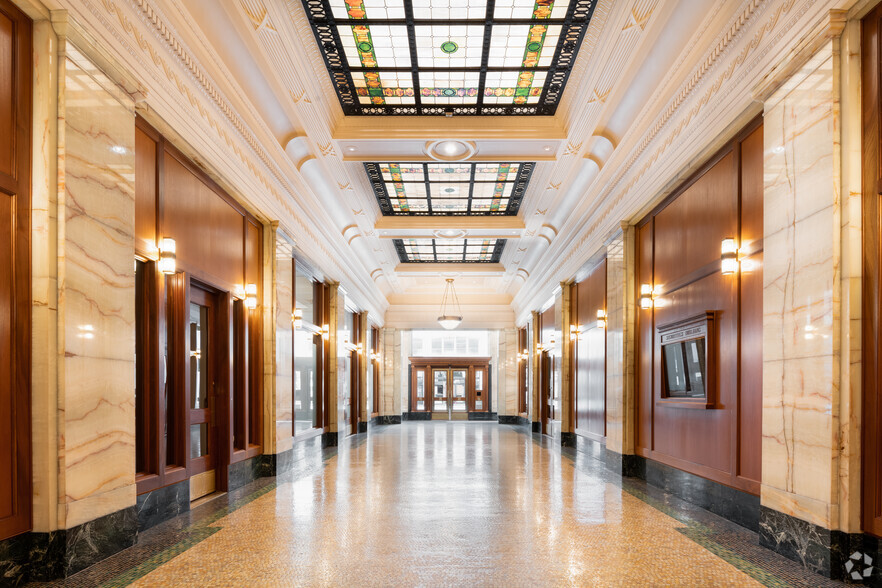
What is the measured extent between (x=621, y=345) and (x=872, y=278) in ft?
16.2

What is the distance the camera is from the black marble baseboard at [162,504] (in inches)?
192

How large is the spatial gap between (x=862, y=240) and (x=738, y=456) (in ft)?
7.46

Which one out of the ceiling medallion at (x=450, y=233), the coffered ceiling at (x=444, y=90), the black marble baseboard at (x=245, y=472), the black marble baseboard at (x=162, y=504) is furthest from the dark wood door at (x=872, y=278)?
the ceiling medallion at (x=450, y=233)

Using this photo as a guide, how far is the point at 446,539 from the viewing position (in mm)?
4695

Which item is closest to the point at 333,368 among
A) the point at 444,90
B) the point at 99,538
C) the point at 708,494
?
the point at 444,90

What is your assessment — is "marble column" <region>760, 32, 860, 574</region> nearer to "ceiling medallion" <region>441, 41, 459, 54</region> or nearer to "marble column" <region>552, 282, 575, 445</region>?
"ceiling medallion" <region>441, 41, 459, 54</region>

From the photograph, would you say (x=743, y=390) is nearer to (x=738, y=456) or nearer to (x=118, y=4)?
(x=738, y=456)

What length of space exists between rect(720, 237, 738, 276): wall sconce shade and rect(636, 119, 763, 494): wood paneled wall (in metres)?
0.07

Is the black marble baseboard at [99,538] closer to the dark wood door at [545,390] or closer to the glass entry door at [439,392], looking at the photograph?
the dark wood door at [545,390]

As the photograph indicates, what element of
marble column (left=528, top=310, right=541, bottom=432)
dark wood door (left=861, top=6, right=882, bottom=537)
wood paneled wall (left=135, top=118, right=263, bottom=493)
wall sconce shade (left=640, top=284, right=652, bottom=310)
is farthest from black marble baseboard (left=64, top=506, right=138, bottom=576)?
marble column (left=528, top=310, right=541, bottom=432)

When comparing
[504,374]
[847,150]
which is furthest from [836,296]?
[504,374]

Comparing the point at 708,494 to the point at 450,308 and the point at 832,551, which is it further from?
the point at 450,308

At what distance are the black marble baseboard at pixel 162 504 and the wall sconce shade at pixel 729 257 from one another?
16.1 feet

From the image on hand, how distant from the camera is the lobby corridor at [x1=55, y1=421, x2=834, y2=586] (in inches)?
147
